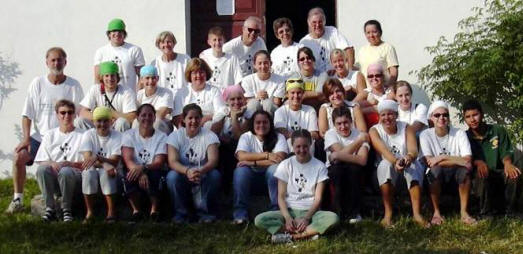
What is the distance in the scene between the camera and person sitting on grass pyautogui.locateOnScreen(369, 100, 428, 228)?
7.23m

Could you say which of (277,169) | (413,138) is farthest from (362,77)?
(277,169)

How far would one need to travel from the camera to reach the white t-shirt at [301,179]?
7082mm

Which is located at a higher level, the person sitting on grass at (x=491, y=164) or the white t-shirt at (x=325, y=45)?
the white t-shirt at (x=325, y=45)

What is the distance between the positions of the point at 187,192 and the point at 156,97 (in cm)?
129

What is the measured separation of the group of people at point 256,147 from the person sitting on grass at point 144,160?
0.01m

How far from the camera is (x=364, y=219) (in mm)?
7379

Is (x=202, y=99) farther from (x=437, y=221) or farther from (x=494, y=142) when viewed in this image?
(x=494, y=142)

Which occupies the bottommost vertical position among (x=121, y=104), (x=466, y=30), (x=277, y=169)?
(x=277, y=169)

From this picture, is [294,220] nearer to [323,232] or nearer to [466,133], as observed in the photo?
[323,232]

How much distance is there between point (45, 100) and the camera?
832cm

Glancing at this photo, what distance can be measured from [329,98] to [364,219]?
50.5 inches

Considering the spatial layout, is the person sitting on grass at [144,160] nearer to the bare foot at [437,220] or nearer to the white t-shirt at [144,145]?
the white t-shirt at [144,145]

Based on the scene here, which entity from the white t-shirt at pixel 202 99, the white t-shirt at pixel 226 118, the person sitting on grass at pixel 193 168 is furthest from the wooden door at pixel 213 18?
the person sitting on grass at pixel 193 168

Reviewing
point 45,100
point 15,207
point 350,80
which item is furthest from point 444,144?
point 15,207
